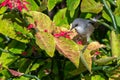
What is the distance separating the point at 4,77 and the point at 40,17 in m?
0.20

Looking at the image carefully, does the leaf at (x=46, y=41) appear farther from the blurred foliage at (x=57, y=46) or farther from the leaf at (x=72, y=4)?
the leaf at (x=72, y=4)

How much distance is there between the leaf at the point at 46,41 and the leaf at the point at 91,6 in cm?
20

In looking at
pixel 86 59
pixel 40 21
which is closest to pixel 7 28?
pixel 40 21

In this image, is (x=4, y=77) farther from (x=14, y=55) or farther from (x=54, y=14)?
(x=54, y=14)

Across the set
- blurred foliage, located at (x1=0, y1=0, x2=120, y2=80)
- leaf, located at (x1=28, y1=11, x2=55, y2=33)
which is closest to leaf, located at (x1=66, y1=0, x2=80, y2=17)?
blurred foliage, located at (x1=0, y1=0, x2=120, y2=80)

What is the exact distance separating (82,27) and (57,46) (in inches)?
7.0

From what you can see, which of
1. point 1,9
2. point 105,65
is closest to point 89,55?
point 105,65

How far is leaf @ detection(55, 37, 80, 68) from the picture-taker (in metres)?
0.86

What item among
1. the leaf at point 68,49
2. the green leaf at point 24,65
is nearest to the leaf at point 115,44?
the leaf at point 68,49

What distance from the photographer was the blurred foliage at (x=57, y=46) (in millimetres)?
892

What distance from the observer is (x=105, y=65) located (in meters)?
0.99

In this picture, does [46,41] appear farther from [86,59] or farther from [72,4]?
[72,4]

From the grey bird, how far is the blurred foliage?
21 mm

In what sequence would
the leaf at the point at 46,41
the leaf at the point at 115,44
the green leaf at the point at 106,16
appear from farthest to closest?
the green leaf at the point at 106,16, the leaf at the point at 115,44, the leaf at the point at 46,41
